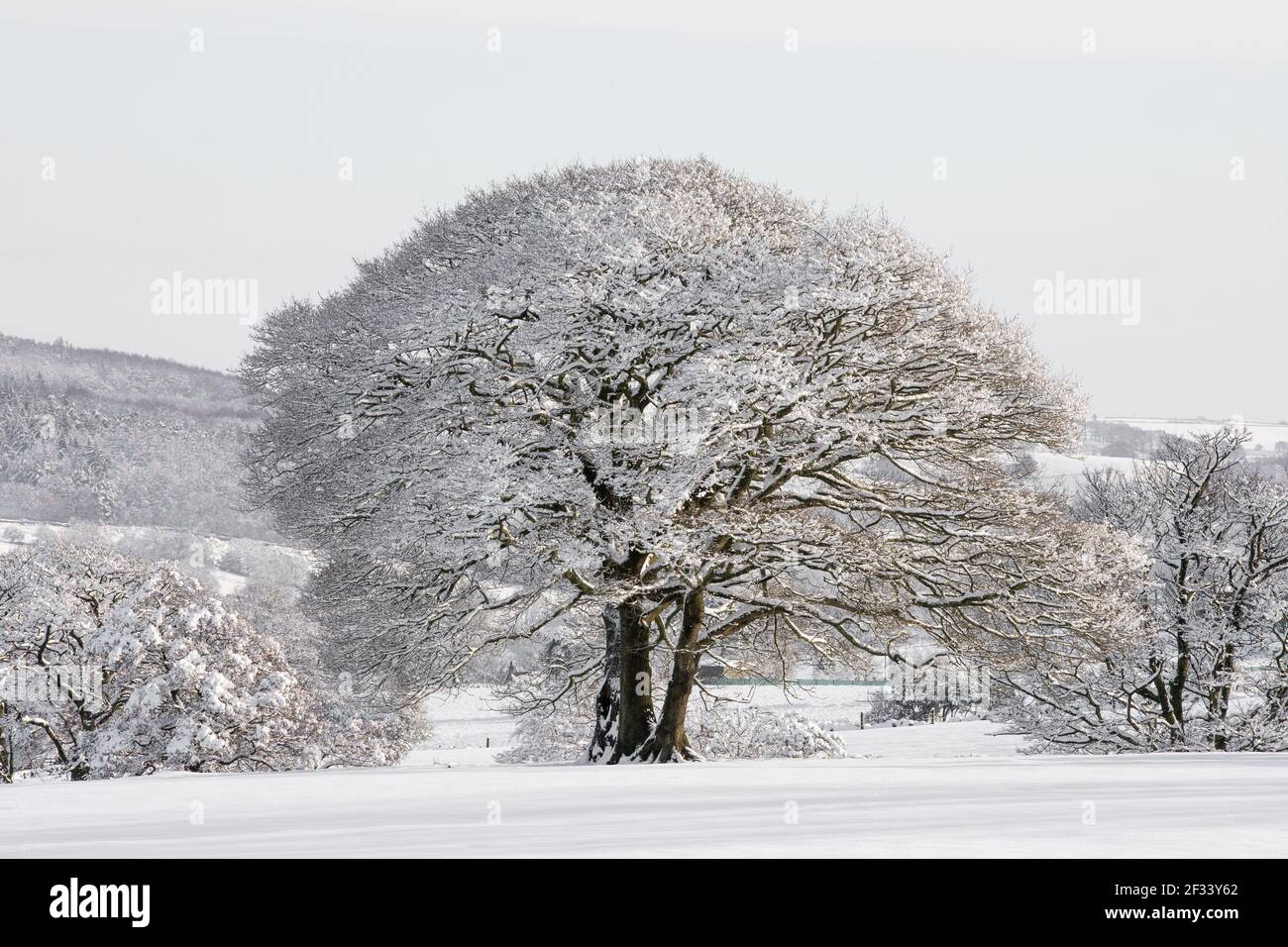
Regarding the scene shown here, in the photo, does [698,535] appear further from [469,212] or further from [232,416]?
[232,416]

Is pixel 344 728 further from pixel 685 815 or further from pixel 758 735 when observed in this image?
pixel 685 815

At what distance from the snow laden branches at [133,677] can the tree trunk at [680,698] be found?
1537 cm

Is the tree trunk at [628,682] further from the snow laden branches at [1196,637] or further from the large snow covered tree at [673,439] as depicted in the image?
the snow laden branches at [1196,637]

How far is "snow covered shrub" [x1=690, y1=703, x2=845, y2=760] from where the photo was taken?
98.8ft

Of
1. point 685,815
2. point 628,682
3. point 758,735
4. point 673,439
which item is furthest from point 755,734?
point 685,815

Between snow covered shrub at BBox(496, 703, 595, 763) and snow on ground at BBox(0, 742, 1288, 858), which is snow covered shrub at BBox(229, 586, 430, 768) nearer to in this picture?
snow covered shrub at BBox(496, 703, 595, 763)

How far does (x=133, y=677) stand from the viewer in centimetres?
3356

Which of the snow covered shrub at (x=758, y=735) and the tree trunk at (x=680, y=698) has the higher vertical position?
the tree trunk at (x=680, y=698)

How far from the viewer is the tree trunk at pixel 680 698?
68.2ft

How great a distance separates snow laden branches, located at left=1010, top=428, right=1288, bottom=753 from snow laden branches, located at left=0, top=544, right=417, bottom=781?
19760 millimetres

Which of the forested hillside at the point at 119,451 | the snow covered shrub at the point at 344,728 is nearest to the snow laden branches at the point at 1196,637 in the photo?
the snow covered shrub at the point at 344,728

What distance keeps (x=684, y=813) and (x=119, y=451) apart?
137m

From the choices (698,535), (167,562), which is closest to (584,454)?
(698,535)
